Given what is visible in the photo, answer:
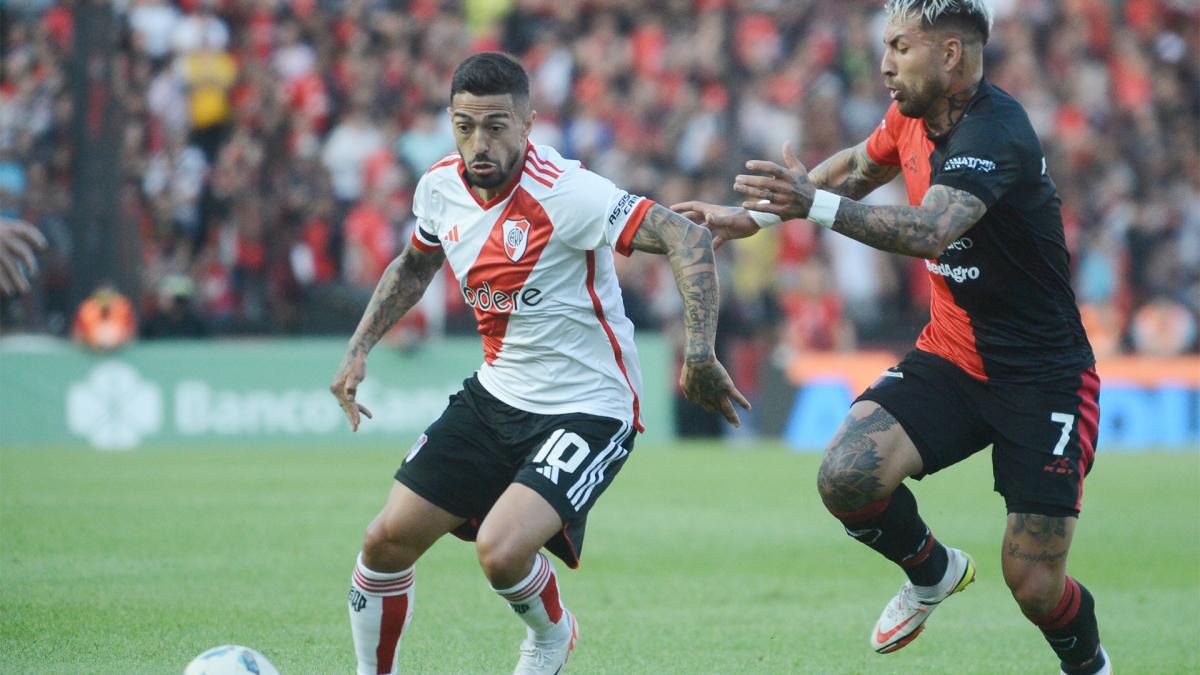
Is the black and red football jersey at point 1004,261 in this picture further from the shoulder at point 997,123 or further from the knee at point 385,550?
the knee at point 385,550

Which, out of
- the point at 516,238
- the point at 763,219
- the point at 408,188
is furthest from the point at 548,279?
the point at 408,188

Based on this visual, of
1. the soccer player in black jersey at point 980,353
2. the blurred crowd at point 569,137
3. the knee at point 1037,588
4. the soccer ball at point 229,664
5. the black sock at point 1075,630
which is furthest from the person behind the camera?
the blurred crowd at point 569,137

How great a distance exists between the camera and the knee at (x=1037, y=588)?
21.5 feet

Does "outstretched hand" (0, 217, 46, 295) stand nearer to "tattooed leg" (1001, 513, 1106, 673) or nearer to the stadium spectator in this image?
"tattooed leg" (1001, 513, 1106, 673)

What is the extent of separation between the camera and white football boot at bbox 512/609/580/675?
6.62 m

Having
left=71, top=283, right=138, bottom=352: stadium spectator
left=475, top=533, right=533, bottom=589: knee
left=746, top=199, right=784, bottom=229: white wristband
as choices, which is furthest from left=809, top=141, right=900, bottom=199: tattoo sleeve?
left=71, top=283, right=138, bottom=352: stadium spectator

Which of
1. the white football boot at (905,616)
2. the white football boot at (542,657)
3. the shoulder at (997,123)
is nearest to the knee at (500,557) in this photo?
the white football boot at (542,657)

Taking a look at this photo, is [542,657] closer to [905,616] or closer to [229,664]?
[229,664]

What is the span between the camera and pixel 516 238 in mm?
6527

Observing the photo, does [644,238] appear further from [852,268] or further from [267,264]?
[852,268]

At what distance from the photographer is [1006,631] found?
27.9 ft

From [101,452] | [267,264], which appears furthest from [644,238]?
[267,264]

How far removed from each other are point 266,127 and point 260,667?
1517 centimetres

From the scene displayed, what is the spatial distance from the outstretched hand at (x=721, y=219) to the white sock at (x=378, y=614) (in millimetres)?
1849
